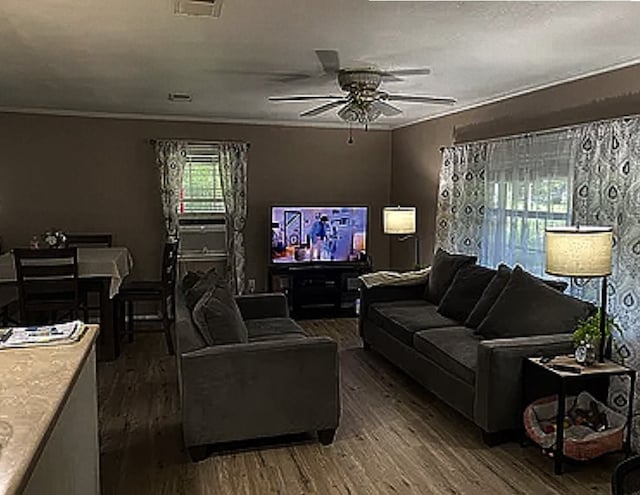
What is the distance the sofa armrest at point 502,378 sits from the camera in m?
3.39

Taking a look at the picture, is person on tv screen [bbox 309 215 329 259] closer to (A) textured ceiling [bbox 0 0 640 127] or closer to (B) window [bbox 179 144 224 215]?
(B) window [bbox 179 144 224 215]

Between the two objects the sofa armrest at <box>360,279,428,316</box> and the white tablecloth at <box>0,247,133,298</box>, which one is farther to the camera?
the sofa armrest at <box>360,279,428,316</box>

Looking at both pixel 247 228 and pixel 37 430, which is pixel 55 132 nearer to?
pixel 247 228

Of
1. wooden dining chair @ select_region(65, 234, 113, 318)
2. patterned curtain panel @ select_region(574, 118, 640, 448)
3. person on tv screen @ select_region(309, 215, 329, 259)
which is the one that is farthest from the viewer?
person on tv screen @ select_region(309, 215, 329, 259)

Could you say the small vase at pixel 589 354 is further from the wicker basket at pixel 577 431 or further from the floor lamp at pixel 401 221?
the floor lamp at pixel 401 221

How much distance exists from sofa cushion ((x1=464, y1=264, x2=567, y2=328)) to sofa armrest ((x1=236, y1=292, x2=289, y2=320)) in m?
1.57

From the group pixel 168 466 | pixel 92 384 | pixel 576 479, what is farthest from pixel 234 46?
pixel 576 479

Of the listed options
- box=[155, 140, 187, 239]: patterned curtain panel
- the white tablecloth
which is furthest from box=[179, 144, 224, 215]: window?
the white tablecloth

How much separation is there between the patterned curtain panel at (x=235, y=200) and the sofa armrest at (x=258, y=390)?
3.58m

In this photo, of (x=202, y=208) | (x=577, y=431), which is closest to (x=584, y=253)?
(x=577, y=431)

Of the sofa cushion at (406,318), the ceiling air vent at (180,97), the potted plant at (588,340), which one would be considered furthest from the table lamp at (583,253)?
the ceiling air vent at (180,97)

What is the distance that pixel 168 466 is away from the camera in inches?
128

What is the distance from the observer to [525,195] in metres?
4.75

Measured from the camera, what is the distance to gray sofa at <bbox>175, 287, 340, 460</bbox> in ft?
10.7
